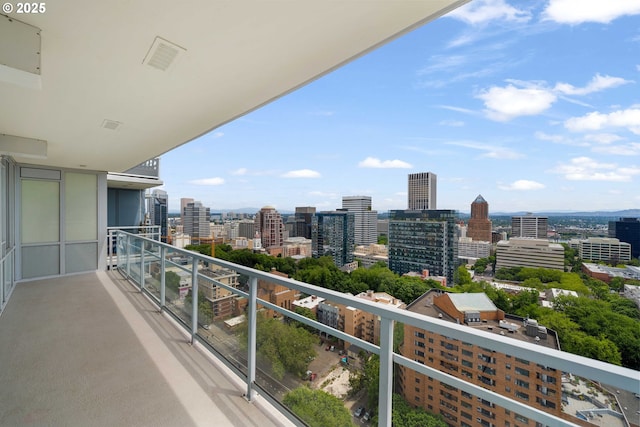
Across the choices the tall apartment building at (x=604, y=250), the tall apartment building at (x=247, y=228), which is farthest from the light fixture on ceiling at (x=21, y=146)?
the tall apartment building at (x=247, y=228)

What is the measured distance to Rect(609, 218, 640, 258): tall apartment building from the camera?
9.80 metres

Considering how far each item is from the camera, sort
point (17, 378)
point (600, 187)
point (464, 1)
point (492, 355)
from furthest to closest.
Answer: point (600, 187) → point (17, 378) → point (464, 1) → point (492, 355)

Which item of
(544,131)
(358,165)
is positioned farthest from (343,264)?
(358,165)

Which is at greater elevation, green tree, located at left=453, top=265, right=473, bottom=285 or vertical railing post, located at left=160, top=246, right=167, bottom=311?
vertical railing post, located at left=160, top=246, right=167, bottom=311

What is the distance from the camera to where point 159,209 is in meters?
16.6

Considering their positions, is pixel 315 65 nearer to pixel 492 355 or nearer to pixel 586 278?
pixel 492 355

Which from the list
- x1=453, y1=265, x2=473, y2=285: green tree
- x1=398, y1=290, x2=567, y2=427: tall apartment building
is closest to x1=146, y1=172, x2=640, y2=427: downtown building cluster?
x1=398, y1=290, x2=567, y2=427: tall apartment building

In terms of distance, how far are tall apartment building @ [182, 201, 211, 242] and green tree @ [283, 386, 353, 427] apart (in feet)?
85.5

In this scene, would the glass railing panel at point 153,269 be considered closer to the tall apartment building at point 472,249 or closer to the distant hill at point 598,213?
the distant hill at point 598,213

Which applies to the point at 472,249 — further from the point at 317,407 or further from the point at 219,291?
the point at 317,407

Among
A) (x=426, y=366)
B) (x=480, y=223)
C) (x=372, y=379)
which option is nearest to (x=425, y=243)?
(x=480, y=223)

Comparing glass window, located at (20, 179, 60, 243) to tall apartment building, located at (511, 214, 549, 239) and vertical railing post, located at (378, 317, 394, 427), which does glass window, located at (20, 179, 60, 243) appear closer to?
vertical railing post, located at (378, 317, 394, 427)

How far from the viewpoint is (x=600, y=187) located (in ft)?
55.9

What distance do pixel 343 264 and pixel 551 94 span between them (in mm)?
21845
